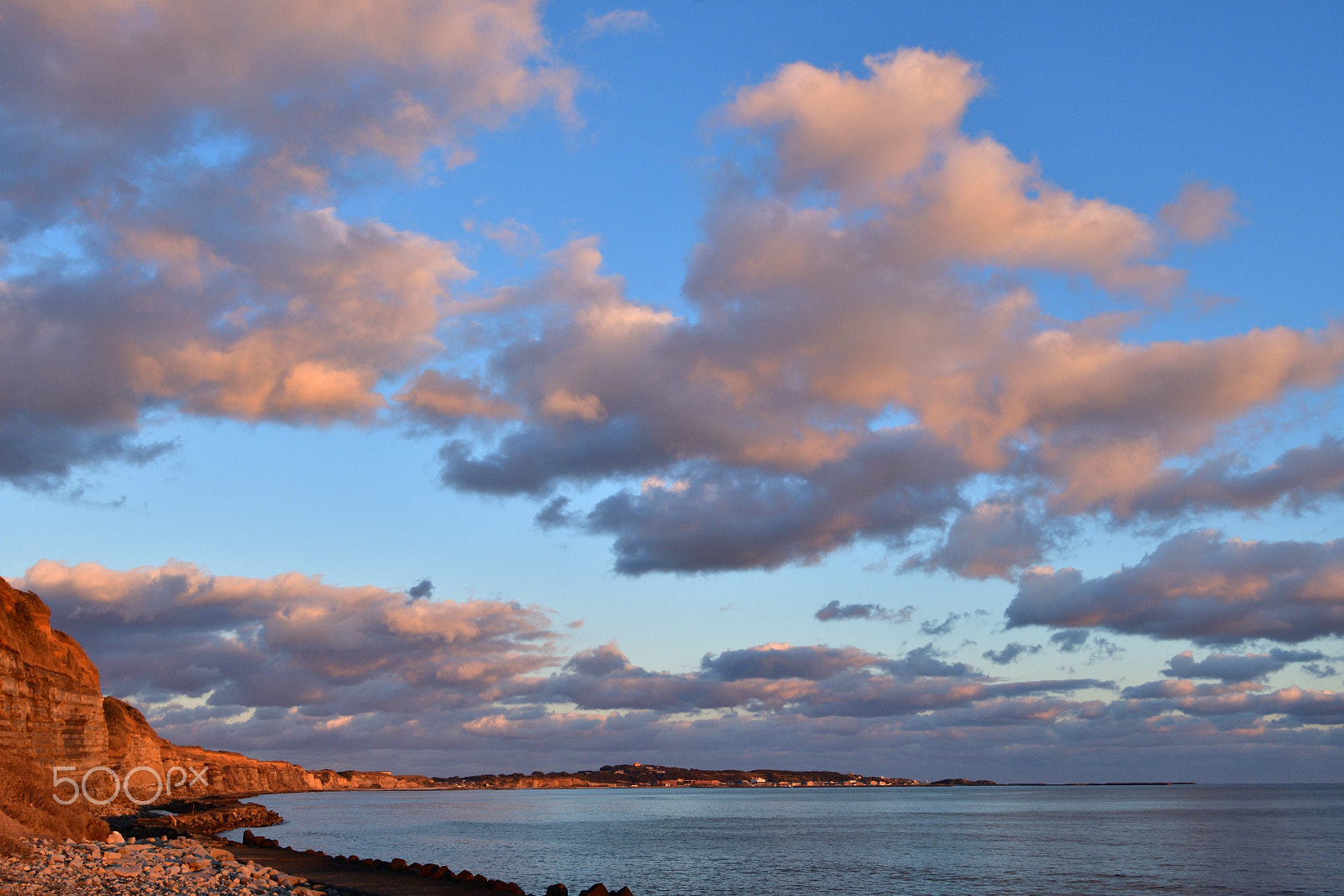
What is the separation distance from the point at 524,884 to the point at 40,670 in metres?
45.6

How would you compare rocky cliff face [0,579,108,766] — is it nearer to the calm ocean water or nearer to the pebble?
the calm ocean water

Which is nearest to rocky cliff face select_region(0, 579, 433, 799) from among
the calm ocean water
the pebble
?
the pebble

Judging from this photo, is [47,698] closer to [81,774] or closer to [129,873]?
[81,774]

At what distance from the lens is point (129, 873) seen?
3023cm

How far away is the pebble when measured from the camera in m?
26.0

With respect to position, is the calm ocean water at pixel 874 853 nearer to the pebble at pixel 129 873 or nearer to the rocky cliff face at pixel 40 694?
the pebble at pixel 129 873

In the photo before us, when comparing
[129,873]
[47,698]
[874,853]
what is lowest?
[874,853]

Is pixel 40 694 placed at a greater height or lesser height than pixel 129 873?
greater

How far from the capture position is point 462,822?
124625 mm

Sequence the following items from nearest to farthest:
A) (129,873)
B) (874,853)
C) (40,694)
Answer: (129,873) < (40,694) < (874,853)

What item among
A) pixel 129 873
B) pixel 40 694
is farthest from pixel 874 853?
pixel 40 694

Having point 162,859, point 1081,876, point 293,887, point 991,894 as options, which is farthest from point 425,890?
point 1081,876

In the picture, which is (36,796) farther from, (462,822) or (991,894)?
(462,822)

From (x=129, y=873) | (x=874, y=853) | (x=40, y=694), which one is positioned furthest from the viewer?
(x=874, y=853)
